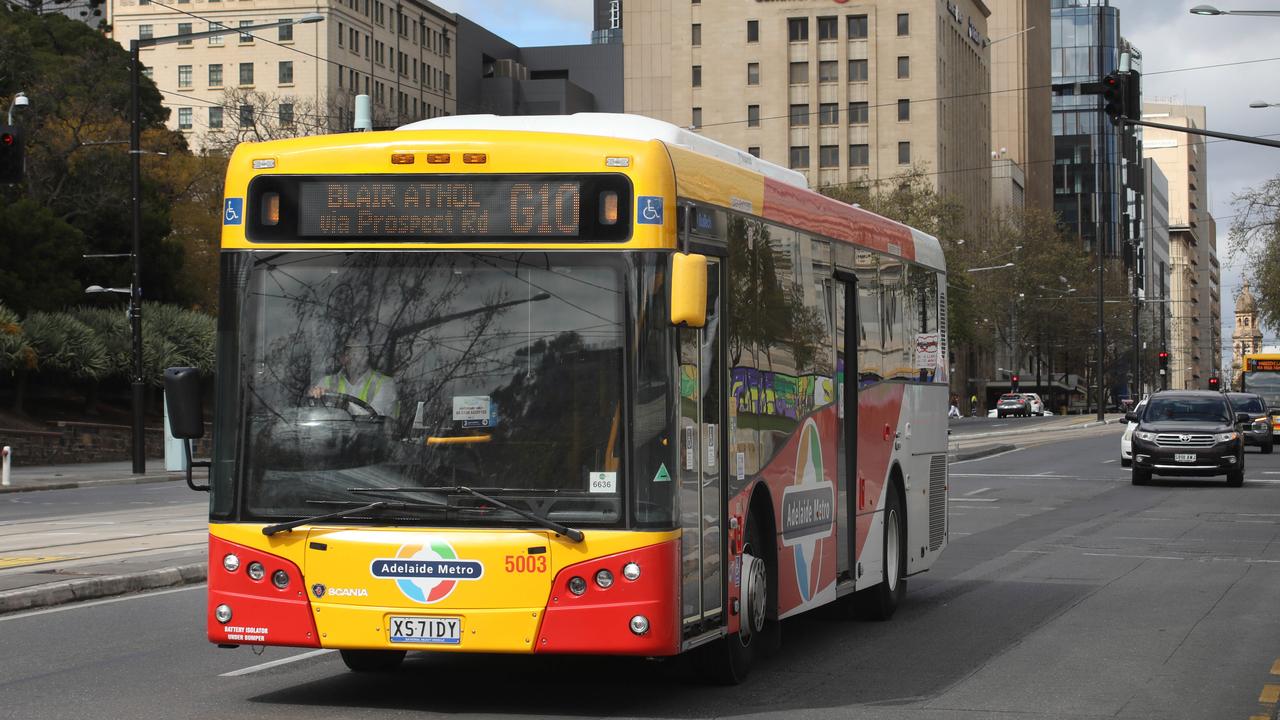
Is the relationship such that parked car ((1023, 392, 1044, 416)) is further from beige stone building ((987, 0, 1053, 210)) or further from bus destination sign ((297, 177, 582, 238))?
bus destination sign ((297, 177, 582, 238))

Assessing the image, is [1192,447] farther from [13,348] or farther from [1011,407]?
[1011,407]

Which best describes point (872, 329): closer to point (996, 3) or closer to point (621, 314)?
point (621, 314)

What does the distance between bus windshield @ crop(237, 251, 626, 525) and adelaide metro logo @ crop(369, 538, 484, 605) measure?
163 millimetres

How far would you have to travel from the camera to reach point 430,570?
8.34 m

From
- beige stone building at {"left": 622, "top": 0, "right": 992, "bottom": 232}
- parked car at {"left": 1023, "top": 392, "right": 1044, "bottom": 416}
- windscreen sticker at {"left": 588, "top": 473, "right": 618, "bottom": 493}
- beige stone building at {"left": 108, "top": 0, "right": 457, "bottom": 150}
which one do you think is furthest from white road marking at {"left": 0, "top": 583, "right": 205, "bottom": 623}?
beige stone building at {"left": 108, "top": 0, "right": 457, "bottom": 150}

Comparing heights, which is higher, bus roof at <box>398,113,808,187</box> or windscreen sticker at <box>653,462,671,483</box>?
bus roof at <box>398,113,808,187</box>

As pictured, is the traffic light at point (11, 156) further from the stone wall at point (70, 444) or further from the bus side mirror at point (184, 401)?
the stone wall at point (70, 444)

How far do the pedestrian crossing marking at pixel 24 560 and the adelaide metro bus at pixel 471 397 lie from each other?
26.9 feet

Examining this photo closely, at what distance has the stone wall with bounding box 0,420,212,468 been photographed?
41.8 meters

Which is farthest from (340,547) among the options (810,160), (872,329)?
(810,160)

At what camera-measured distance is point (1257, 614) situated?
45.1ft

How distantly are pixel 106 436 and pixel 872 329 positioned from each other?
35.6 m

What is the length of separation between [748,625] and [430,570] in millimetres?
2035

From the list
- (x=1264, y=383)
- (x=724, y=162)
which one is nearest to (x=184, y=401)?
(x=724, y=162)
